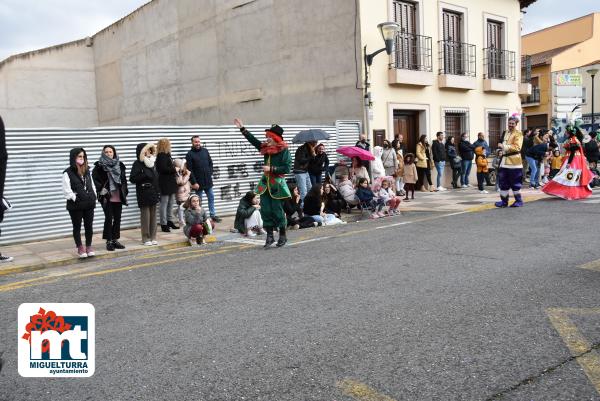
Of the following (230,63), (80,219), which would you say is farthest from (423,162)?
(80,219)

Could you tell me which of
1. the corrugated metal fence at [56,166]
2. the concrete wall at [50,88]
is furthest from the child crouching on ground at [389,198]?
the concrete wall at [50,88]

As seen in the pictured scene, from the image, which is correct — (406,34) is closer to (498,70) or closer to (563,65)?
(498,70)

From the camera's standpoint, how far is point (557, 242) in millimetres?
7688

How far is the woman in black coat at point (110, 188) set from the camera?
858 centimetres

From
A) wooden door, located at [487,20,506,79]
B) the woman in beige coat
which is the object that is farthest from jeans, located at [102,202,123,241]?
wooden door, located at [487,20,506,79]

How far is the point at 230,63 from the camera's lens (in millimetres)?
20328

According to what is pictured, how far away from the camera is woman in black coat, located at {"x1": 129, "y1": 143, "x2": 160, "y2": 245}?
9.18 meters

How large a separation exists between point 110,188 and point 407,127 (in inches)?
458

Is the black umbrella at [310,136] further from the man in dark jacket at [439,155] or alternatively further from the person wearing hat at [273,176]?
the man in dark jacket at [439,155]

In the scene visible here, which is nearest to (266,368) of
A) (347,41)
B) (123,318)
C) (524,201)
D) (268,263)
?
(123,318)

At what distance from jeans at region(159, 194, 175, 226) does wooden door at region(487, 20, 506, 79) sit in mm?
14098

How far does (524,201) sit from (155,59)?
56.8 feet

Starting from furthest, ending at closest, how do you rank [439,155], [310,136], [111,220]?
[439,155] → [310,136] → [111,220]

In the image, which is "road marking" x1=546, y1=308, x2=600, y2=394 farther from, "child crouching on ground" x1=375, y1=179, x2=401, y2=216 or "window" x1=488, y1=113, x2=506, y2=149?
"window" x1=488, y1=113, x2=506, y2=149
